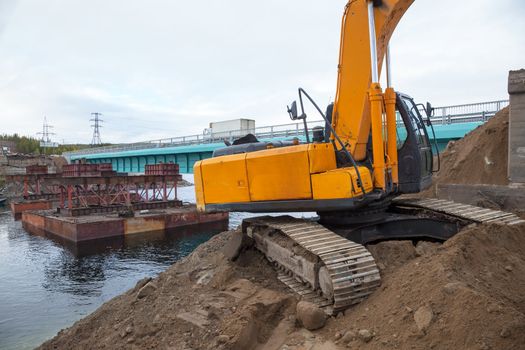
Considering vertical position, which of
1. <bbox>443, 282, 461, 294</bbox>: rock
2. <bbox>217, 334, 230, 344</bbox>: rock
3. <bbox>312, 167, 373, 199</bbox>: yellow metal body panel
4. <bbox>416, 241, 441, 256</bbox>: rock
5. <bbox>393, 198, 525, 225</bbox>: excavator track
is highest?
<bbox>312, 167, 373, 199</bbox>: yellow metal body panel

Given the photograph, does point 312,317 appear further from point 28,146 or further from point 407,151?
point 28,146

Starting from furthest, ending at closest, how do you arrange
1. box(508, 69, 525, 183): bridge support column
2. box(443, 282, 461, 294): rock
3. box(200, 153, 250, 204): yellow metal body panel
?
1. box(508, 69, 525, 183): bridge support column
2. box(200, 153, 250, 204): yellow metal body panel
3. box(443, 282, 461, 294): rock

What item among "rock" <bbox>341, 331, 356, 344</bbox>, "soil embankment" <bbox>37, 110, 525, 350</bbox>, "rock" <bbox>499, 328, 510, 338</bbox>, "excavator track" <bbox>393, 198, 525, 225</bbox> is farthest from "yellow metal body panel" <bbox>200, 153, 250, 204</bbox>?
"rock" <bbox>499, 328, 510, 338</bbox>

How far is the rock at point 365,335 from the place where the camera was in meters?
3.99

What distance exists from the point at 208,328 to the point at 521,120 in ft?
27.3

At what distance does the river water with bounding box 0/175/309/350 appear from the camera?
38.5 ft

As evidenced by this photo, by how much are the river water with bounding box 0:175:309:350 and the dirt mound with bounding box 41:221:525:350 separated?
5.75m

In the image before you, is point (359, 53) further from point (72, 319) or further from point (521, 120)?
point (72, 319)

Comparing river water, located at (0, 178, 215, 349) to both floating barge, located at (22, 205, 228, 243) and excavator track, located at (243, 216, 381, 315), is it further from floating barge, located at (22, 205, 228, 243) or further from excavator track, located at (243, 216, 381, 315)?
excavator track, located at (243, 216, 381, 315)

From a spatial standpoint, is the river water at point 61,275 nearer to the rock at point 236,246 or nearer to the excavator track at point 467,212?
the rock at point 236,246

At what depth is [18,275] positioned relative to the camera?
55.5 ft

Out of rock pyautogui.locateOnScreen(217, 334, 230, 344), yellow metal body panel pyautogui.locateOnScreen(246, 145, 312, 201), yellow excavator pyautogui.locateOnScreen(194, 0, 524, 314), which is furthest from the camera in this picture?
yellow metal body panel pyautogui.locateOnScreen(246, 145, 312, 201)

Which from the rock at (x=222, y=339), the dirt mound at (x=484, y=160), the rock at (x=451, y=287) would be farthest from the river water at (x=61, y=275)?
the dirt mound at (x=484, y=160)

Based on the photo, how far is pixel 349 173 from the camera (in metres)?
5.41
